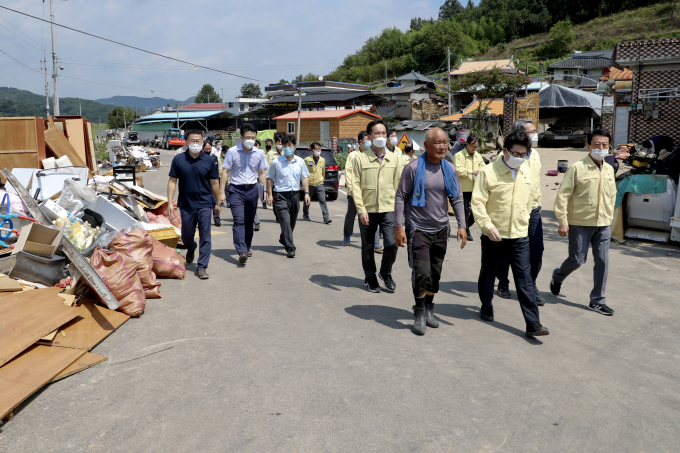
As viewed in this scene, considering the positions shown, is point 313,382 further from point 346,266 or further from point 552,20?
point 552,20

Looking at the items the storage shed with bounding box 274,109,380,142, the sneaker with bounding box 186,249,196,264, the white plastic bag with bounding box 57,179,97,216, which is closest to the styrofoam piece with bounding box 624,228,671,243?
the sneaker with bounding box 186,249,196,264

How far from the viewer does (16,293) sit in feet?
16.8

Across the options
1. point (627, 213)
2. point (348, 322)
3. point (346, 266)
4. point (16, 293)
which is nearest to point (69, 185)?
point (16, 293)

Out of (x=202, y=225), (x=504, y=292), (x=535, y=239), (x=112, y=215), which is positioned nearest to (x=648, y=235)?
(x=504, y=292)

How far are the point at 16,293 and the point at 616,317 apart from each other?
611 cm

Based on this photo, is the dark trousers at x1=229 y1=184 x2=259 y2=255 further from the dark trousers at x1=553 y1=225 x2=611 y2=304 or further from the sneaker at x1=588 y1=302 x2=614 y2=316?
the sneaker at x1=588 y1=302 x2=614 y2=316

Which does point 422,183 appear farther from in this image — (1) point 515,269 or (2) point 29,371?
(2) point 29,371

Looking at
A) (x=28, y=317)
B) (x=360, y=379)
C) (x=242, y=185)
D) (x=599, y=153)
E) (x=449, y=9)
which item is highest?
(x=449, y=9)

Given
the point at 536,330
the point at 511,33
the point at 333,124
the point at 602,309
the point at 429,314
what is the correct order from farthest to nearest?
1. the point at 511,33
2. the point at 333,124
3. the point at 602,309
4. the point at 429,314
5. the point at 536,330

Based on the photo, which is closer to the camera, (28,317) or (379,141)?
(28,317)

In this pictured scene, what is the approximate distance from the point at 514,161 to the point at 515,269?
41.1 inches

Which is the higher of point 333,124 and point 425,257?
point 333,124

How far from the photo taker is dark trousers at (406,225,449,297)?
5.28 m

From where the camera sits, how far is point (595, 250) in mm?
6215
